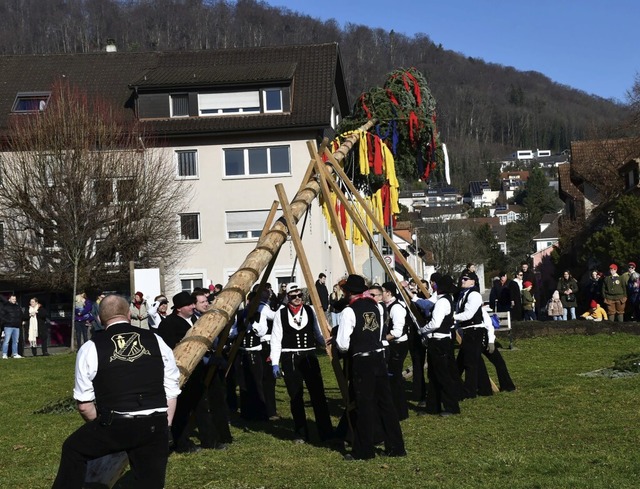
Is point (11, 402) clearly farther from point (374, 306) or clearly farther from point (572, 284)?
point (572, 284)

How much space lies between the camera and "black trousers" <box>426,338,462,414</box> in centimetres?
1419

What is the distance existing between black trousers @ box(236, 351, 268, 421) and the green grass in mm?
410

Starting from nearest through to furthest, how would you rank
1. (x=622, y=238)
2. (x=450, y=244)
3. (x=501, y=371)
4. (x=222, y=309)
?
(x=222, y=309), (x=501, y=371), (x=622, y=238), (x=450, y=244)

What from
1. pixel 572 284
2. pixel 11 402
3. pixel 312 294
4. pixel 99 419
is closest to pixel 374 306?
pixel 312 294

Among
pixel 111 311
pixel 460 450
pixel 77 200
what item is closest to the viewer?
pixel 111 311

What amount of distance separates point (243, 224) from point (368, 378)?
35547 millimetres

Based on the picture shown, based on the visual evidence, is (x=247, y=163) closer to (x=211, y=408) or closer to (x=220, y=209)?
(x=220, y=209)

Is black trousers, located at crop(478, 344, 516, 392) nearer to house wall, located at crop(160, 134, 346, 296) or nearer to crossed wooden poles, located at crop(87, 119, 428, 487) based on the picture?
crossed wooden poles, located at crop(87, 119, 428, 487)

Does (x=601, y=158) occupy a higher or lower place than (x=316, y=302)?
higher

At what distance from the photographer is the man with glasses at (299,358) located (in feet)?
42.2

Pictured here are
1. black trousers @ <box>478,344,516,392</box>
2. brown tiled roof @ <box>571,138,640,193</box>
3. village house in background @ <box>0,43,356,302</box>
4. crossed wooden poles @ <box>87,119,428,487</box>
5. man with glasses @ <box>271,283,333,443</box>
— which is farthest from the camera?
brown tiled roof @ <box>571,138,640,193</box>

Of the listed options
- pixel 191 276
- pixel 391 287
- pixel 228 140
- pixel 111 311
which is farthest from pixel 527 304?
pixel 111 311

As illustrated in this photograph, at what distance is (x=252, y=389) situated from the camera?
49.8 feet

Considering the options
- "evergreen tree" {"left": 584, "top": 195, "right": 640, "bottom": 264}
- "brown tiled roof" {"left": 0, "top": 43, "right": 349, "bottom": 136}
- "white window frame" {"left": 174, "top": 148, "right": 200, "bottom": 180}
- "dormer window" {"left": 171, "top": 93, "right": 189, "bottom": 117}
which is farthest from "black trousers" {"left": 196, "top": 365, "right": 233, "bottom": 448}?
"dormer window" {"left": 171, "top": 93, "right": 189, "bottom": 117}
